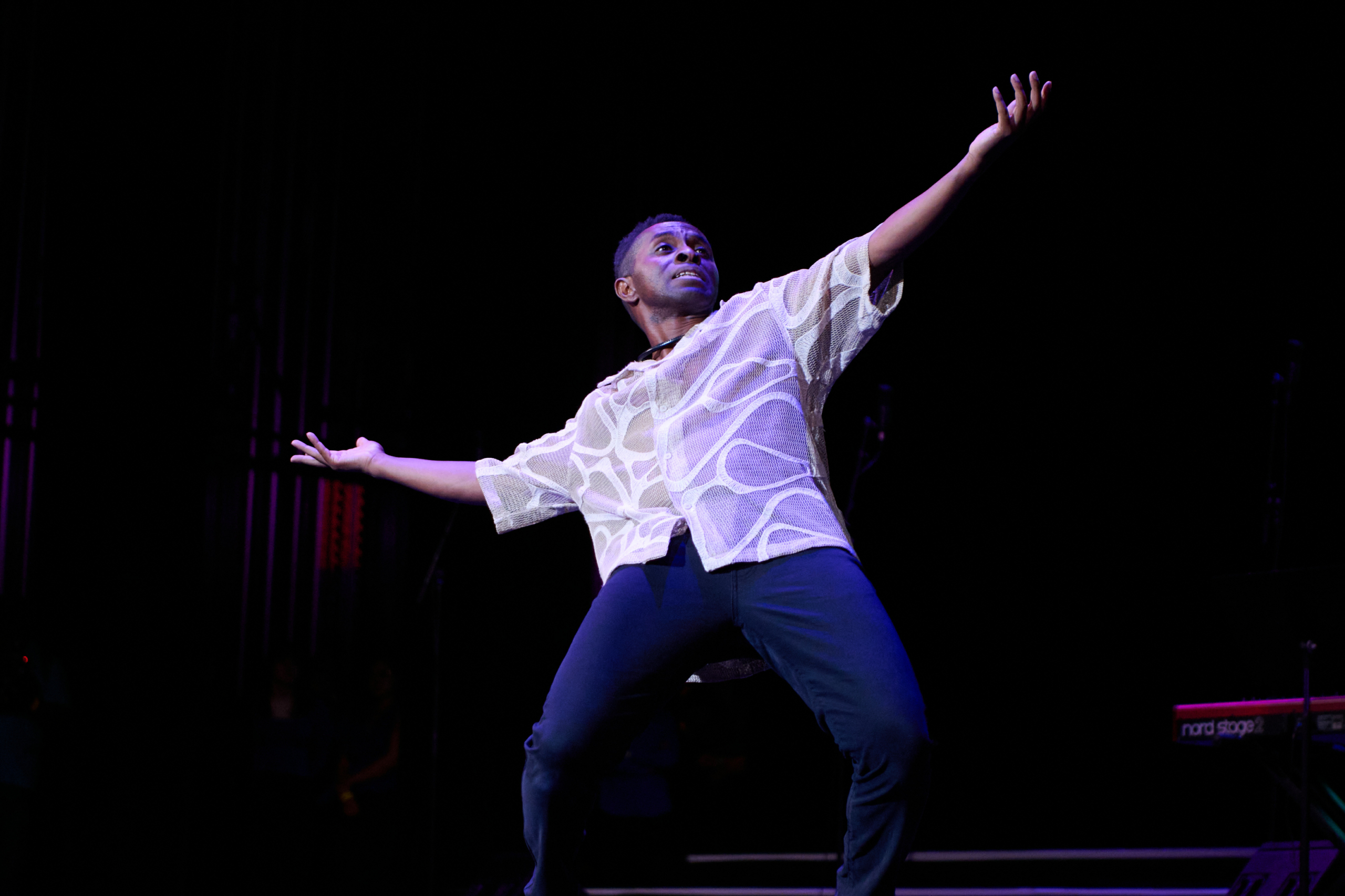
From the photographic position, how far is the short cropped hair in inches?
108

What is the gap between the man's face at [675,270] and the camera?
8.54 ft

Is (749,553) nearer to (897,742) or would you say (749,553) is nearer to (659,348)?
(897,742)

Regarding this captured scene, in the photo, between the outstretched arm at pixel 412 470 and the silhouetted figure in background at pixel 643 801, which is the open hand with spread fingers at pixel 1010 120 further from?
the silhouetted figure in background at pixel 643 801

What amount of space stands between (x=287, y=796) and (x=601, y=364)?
2.89 m

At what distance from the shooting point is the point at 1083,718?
666 cm

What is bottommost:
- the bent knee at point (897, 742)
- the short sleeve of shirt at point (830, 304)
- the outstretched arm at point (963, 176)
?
the bent knee at point (897, 742)

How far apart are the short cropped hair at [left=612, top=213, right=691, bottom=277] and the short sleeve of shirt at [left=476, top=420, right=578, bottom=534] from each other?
37cm

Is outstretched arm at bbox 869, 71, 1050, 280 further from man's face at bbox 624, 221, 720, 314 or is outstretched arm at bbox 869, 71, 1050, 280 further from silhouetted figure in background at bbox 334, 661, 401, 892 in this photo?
silhouetted figure in background at bbox 334, 661, 401, 892

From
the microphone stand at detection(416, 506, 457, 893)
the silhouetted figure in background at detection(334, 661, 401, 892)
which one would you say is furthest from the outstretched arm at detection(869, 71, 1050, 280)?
the silhouetted figure in background at detection(334, 661, 401, 892)

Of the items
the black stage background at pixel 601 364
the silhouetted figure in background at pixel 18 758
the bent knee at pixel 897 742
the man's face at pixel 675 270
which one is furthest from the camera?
the black stage background at pixel 601 364

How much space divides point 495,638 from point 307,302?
2.21 meters

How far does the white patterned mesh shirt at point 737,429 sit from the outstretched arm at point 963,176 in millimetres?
99

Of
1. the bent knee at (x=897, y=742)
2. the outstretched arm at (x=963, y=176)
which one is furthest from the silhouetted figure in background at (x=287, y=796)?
the outstretched arm at (x=963, y=176)

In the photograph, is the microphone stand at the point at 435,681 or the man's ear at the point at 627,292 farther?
the microphone stand at the point at 435,681
